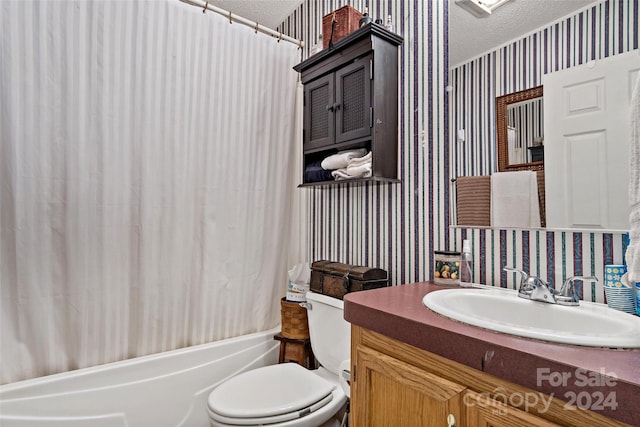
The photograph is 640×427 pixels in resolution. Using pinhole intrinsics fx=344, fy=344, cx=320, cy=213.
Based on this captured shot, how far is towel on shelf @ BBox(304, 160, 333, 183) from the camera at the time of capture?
5.68ft

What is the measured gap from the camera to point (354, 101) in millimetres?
1554

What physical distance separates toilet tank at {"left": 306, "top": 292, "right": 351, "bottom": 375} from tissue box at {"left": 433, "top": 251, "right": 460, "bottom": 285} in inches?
17.6

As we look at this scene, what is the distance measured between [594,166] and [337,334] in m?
1.10

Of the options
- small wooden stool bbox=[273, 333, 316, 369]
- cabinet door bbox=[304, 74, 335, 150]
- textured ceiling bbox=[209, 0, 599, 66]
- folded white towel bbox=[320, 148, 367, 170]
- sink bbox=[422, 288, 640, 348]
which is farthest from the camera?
small wooden stool bbox=[273, 333, 316, 369]

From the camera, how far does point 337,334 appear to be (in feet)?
4.93

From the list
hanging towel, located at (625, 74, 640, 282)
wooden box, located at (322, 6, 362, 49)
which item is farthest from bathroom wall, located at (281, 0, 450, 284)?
hanging towel, located at (625, 74, 640, 282)

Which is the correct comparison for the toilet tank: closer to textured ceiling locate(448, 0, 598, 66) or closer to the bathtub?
the bathtub

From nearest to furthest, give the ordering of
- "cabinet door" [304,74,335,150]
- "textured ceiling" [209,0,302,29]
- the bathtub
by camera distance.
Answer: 1. the bathtub
2. "cabinet door" [304,74,335,150]
3. "textured ceiling" [209,0,302,29]

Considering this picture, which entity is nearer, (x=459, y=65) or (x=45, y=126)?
(x=459, y=65)

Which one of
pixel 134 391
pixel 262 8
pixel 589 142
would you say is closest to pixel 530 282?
pixel 589 142

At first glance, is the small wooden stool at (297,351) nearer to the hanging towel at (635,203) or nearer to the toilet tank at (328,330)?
the toilet tank at (328,330)

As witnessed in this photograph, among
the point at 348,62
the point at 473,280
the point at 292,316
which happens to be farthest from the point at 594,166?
the point at 292,316

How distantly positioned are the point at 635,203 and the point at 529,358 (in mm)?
416

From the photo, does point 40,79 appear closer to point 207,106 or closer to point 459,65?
point 207,106
